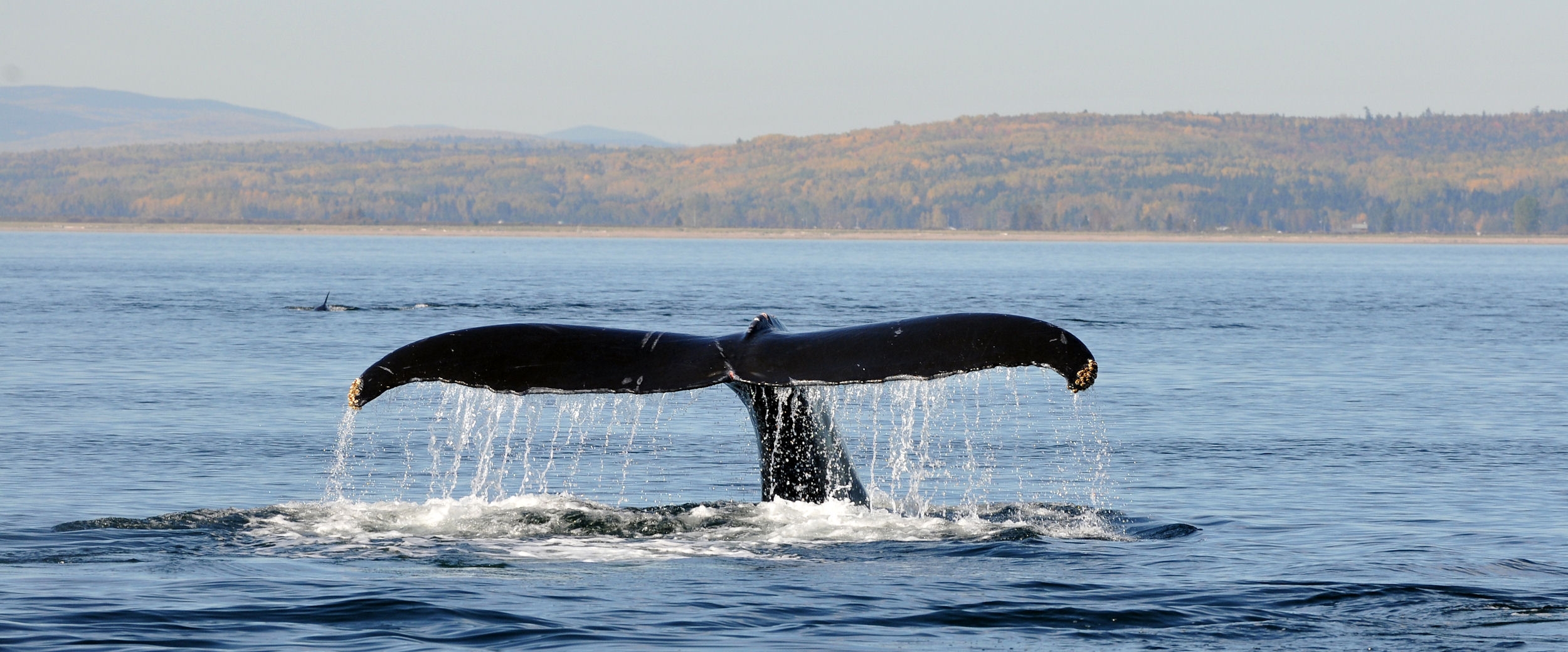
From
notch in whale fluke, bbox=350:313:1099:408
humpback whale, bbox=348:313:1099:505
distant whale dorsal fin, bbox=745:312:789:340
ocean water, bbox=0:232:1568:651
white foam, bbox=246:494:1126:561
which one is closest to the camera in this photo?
humpback whale, bbox=348:313:1099:505

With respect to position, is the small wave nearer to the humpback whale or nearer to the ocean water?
the ocean water

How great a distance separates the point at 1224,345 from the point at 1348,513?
854 inches

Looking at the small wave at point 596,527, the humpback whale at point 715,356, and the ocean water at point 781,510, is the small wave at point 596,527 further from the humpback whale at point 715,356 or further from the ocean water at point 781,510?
the humpback whale at point 715,356

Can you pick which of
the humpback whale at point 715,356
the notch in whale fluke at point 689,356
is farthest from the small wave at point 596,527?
the notch in whale fluke at point 689,356

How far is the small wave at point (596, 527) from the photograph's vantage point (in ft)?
33.9

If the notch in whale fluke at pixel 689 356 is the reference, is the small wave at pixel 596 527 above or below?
below

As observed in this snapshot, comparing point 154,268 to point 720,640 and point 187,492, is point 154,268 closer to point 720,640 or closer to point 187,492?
point 187,492

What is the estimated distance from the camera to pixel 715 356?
859cm

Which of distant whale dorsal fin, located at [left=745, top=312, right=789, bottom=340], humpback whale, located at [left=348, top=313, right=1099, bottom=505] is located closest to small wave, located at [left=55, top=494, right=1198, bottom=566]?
humpback whale, located at [left=348, top=313, right=1099, bottom=505]

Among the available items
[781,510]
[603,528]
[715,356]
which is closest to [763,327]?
[715,356]

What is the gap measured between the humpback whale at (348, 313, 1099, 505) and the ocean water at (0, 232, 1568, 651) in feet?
3.86

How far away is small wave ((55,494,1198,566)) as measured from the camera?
10.3 meters

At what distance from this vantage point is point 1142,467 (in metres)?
15.7

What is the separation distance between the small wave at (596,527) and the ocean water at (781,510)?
0.13 feet
